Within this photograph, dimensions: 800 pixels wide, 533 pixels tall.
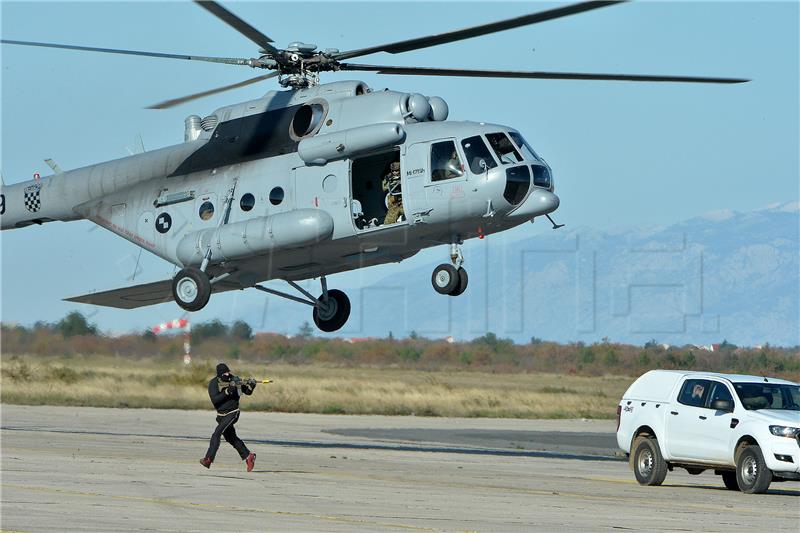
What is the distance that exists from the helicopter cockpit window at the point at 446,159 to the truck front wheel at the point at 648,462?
5.35m

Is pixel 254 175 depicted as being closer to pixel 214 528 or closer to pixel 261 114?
pixel 261 114

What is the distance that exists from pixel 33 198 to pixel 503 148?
10663mm

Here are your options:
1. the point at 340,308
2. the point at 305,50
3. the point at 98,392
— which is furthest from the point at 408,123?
the point at 98,392

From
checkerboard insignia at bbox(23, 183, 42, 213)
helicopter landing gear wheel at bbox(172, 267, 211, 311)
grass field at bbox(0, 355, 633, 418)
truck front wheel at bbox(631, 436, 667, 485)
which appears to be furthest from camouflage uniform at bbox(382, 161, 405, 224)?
grass field at bbox(0, 355, 633, 418)

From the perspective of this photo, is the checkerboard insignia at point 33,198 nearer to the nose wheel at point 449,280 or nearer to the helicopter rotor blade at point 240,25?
the helicopter rotor blade at point 240,25

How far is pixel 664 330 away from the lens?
45438mm

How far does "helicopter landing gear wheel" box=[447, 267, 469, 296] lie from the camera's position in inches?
878

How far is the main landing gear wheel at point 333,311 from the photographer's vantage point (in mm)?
25797

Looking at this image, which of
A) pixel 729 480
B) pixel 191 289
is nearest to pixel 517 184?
pixel 729 480

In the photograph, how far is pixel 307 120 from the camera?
75.3 feet

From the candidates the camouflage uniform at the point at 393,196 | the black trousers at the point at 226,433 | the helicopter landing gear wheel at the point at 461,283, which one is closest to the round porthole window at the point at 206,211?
the camouflage uniform at the point at 393,196

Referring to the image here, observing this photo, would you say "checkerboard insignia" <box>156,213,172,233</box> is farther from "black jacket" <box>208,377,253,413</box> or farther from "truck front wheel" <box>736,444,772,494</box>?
"truck front wheel" <box>736,444,772,494</box>


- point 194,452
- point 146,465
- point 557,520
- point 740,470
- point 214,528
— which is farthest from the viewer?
point 194,452

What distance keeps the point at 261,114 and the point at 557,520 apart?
11319mm
